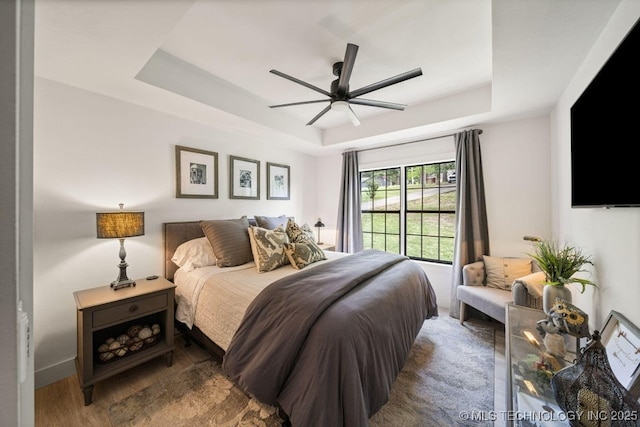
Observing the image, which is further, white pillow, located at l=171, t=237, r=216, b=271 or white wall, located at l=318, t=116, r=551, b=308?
white wall, located at l=318, t=116, r=551, b=308

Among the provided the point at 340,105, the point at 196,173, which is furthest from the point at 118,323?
the point at 340,105

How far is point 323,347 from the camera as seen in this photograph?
124cm

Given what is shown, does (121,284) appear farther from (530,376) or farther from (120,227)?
(530,376)

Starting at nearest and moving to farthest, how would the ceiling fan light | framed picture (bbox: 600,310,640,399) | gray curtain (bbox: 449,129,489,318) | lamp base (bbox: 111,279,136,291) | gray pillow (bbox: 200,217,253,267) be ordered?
framed picture (bbox: 600,310,640,399) < lamp base (bbox: 111,279,136,291) < the ceiling fan light < gray pillow (bbox: 200,217,253,267) < gray curtain (bbox: 449,129,489,318)

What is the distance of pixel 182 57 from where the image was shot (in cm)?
208

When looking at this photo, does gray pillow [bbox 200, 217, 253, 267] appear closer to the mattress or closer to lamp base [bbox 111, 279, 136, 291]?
the mattress

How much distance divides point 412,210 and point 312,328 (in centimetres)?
289

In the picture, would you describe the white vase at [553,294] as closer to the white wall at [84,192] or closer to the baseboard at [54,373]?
the white wall at [84,192]

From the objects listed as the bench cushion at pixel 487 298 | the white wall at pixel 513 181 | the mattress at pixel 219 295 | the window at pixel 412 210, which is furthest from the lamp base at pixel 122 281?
the white wall at pixel 513 181

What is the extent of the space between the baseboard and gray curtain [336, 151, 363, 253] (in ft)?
10.8

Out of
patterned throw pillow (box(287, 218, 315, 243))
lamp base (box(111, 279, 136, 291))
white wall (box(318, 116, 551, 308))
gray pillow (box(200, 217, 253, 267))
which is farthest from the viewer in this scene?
patterned throw pillow (box(287, 218, 315, 243))

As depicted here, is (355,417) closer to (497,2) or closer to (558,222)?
(497,2)

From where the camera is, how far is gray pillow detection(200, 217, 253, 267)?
2.43 m

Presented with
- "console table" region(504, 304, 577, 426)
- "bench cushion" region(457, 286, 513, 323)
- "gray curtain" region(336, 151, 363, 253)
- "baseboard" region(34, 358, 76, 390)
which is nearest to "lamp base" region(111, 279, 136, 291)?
"baseboard" region(34, 358, 76, 390)
